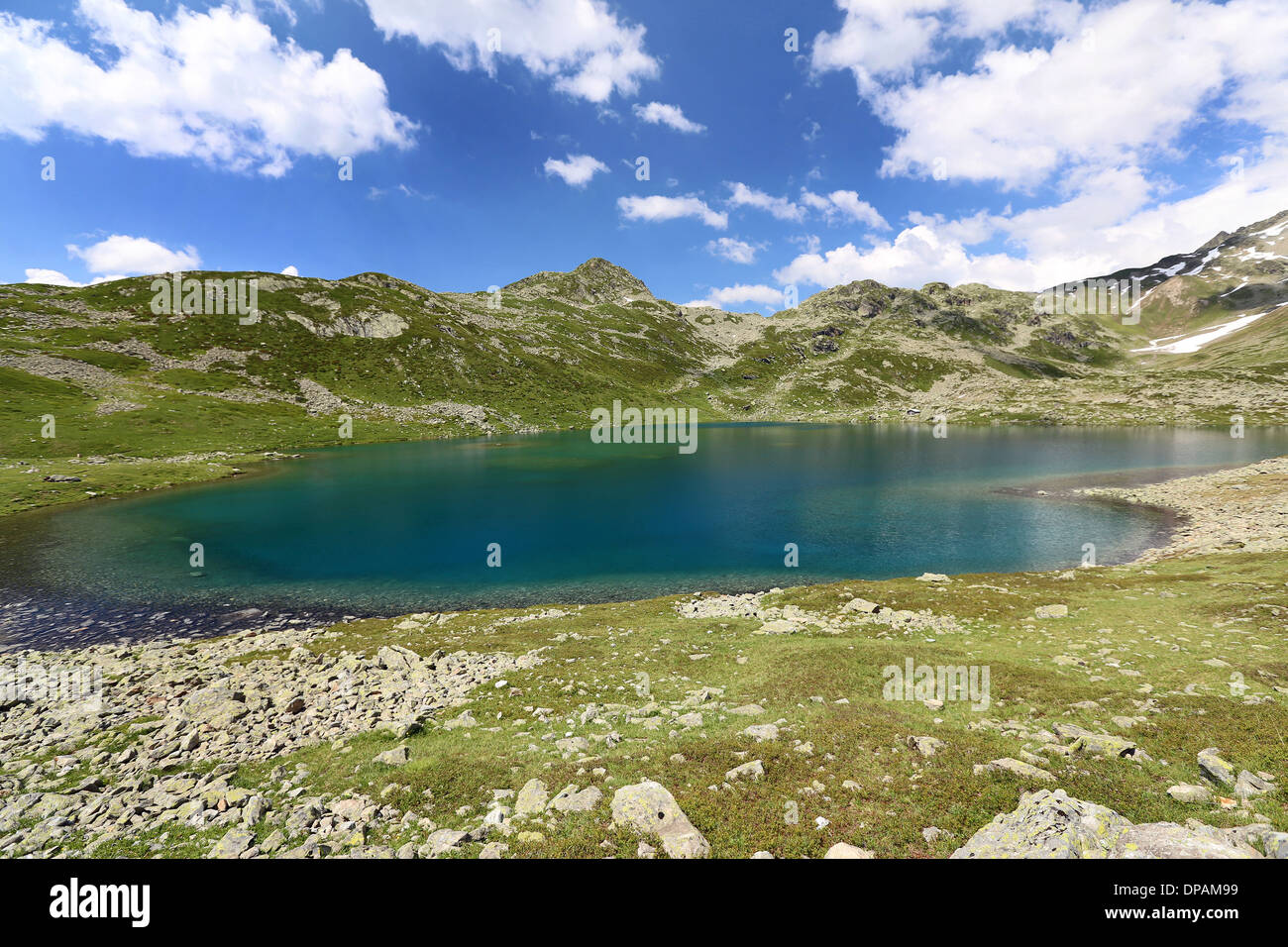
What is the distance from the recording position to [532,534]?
163 feet

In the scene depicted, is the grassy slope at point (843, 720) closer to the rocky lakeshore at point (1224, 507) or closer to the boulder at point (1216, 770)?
the boulder at point (1216, 770)

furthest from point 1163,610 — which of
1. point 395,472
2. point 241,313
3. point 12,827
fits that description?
point 241,313

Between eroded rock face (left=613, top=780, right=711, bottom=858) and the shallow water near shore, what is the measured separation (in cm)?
2464

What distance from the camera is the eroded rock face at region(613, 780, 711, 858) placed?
8.81m

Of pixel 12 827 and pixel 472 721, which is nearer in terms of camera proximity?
pixel 12 827

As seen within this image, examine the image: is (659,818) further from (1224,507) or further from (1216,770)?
(1224,507)

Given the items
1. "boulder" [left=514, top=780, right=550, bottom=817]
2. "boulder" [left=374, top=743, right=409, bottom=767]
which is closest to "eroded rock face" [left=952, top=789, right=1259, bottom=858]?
"boulder" [left=514, top=780, right=550, bottom=817]

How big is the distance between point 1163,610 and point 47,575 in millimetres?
71923

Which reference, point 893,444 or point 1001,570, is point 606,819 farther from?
point 893,444

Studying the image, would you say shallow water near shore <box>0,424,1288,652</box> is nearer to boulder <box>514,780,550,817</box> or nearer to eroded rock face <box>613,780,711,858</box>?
boulder <box>514,780,550,817</box>

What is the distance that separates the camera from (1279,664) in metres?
16.0

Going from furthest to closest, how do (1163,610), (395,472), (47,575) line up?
(395,472)
(47,575)
(1163,610)
